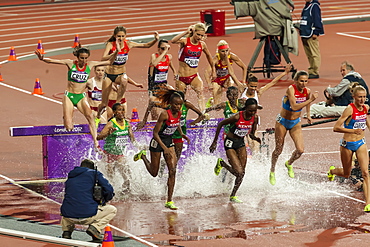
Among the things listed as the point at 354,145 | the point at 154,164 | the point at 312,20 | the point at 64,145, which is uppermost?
the point at 312,20

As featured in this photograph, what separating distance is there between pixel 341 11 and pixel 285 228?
27896mm

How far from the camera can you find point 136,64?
26203 mm

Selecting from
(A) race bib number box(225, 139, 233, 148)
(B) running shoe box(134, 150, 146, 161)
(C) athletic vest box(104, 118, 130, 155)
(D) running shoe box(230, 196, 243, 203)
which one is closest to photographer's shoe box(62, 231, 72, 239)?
(B) running shoe box(134, 150, 146, 161)

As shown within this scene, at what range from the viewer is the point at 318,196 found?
14086 mm

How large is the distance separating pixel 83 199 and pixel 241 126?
138 inches

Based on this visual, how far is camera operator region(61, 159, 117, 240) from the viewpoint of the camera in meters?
11.1

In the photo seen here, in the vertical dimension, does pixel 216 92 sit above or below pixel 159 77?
below

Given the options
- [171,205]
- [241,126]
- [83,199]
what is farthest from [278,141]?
[83,199]

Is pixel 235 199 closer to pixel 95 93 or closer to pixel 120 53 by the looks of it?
pixel 120 53

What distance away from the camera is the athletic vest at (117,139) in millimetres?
14273

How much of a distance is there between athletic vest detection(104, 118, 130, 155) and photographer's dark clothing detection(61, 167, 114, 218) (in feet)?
10.1

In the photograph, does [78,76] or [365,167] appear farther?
[78,76]

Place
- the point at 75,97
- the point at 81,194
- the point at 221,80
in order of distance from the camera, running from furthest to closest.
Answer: the point at 221,80 < the point at 75,97 < the point at 81,194

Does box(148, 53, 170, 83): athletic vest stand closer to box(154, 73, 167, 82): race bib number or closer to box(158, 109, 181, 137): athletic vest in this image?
box(154, 73, 167, 82): race bib number
